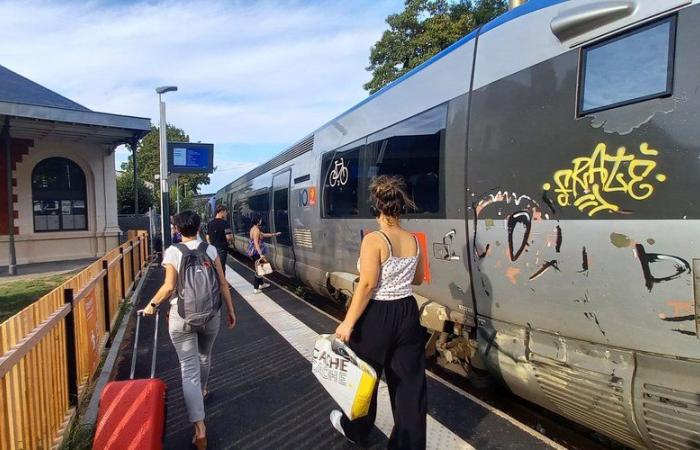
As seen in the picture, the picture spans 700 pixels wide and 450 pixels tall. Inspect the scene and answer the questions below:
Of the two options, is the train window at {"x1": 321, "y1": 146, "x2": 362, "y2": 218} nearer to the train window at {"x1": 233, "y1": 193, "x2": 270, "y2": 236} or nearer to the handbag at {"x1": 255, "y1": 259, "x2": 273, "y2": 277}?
the handbag at {"x1": 255, "y1": 259, "x2": 273, "y2": 277}

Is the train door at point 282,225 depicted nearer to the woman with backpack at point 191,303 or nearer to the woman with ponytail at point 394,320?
the woman with backpack at point 191,303

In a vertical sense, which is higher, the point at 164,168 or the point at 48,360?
the point at 164,168

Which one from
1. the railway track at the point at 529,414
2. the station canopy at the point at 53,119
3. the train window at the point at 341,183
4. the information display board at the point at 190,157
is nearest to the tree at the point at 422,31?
the information display board at the point at 190,157

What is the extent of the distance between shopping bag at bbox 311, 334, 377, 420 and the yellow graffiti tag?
1.54m

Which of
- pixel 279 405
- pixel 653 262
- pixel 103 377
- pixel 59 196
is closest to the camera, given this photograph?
pixel 653 262

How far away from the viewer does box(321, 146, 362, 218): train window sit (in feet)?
19.7

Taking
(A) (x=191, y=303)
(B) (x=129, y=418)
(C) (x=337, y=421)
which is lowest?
(C) (x=337, y=421)

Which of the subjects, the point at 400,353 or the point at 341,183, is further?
the point at 341,183

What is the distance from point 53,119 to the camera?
1227 centimetres

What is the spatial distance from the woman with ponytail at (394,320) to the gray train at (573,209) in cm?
77

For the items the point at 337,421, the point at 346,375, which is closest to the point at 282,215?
the point at 337,421

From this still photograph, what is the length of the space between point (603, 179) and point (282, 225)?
7832 mm

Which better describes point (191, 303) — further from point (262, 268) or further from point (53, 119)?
point (53, 119)

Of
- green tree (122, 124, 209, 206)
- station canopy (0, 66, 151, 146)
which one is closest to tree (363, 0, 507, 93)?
station canopy (0, 66, 151, 146)
